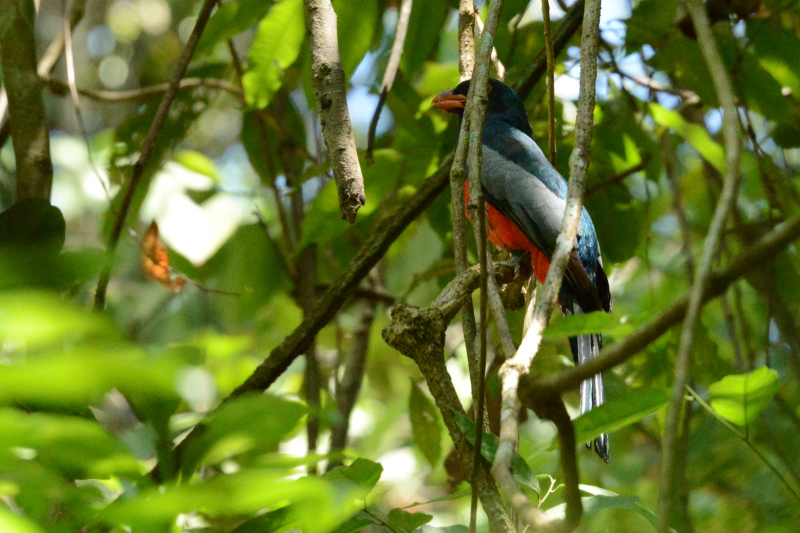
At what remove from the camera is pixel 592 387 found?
2693 mm

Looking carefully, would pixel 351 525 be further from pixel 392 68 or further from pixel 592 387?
pixel 392 68

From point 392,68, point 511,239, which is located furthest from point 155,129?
point 511,239

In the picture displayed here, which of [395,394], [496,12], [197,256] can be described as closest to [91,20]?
[395,394]

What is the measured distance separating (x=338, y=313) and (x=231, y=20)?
66.3 inches

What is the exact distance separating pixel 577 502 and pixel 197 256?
9.62 ft

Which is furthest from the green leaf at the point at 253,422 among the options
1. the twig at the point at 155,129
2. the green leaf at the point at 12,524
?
the twig at the point at 155,129

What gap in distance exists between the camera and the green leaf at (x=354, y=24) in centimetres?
257

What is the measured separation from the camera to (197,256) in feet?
12.0

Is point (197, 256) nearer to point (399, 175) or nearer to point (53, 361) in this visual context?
point (399, 175)

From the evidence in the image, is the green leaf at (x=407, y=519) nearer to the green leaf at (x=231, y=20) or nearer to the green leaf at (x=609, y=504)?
the green leaf at (x=609, y=504)

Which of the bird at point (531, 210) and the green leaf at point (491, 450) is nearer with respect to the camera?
the green leaf at point (491, 450)

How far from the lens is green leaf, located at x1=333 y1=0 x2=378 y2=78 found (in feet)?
8.44

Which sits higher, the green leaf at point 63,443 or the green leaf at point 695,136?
the green leaf at point 695,136

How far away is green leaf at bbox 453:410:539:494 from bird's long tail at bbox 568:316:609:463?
29.8 inches
